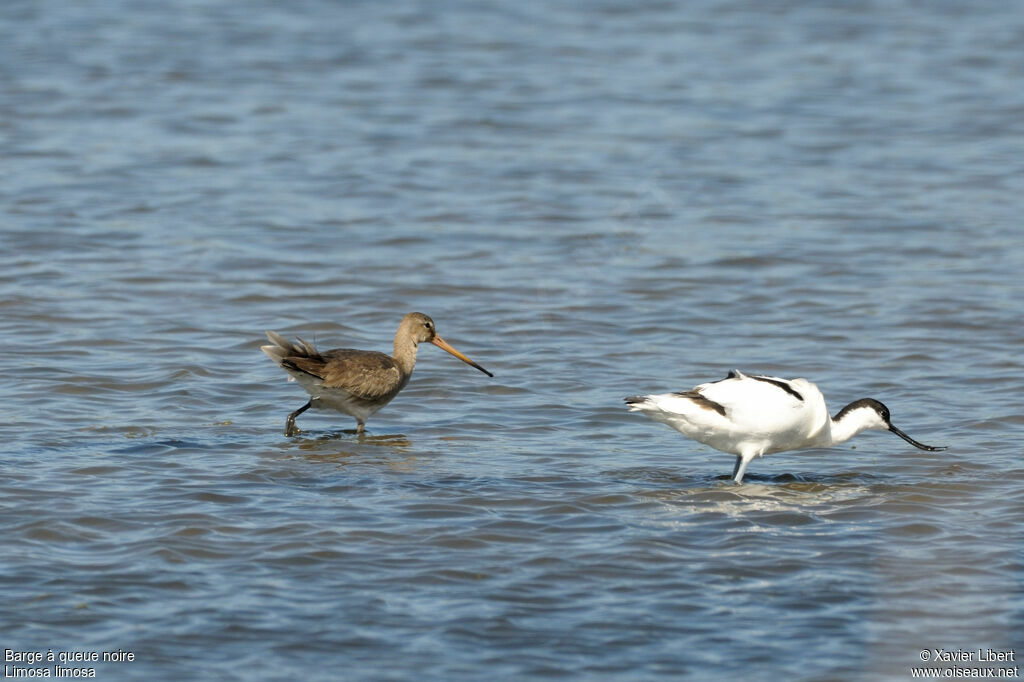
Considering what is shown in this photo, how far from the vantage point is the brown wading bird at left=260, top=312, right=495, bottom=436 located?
9.59 m

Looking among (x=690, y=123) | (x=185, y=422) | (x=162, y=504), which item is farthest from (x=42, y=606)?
(x=690, y=123)

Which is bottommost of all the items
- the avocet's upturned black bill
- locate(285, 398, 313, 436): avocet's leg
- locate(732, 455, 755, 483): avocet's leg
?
locate(285, 398, 313, 436): avocet's leg

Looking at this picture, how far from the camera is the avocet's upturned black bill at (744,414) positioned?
8352 mm

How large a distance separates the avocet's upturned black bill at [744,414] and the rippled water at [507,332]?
269 millimetres

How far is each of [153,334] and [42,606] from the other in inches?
207

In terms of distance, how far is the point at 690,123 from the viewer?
62.5 feet

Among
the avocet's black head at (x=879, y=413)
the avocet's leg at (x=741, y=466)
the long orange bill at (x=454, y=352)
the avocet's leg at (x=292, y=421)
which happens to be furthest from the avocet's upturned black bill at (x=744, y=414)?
the avocet's leg at (x=292, y=421)

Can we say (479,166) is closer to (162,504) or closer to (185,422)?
(185,422)

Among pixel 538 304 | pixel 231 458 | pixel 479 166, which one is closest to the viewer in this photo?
pixel 231 458

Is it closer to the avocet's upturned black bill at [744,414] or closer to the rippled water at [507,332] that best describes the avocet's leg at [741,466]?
the avocet's upturned black bill at [744,414]

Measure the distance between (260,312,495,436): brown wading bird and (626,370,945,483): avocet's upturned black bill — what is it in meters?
2.08

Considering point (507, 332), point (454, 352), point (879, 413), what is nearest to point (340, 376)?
→ point (454, 352)

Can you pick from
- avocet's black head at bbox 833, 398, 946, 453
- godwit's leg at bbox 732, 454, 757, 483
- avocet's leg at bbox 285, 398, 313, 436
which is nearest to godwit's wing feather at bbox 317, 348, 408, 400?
avocet's leg at bbox 285, 398, 313, 436

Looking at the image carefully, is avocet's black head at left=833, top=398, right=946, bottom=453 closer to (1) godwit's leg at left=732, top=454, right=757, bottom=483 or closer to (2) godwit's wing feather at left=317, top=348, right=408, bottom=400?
(1) godwit's leg at left=732, top=454, right=757, bottom=483
